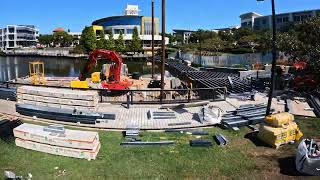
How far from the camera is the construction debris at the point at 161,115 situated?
1909 centimetres

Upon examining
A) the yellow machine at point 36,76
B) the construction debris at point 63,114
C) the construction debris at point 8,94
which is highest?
the yellow machine at point 36,76

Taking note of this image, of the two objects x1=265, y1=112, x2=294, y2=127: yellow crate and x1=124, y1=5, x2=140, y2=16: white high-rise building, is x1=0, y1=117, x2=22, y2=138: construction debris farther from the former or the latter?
x1=124, y1=5, x2=140, y2=16: white high-rise building

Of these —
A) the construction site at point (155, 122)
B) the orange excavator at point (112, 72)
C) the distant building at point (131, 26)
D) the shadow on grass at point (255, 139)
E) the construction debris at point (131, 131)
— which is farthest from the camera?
the distant building at point (131, 26)

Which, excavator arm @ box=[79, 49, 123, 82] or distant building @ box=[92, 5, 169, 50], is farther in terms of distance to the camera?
distant building @ box=[92, 5, 169, 50]

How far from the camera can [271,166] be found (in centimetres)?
1351

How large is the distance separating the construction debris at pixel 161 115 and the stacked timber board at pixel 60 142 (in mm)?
5385

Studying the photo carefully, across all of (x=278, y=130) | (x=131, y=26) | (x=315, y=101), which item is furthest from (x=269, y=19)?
(x=278, y=130)

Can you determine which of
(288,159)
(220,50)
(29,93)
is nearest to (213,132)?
(288,159)

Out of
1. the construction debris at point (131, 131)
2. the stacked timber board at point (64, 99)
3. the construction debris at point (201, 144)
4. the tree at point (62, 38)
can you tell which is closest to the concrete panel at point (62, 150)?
the construction debris at point (131, 131)

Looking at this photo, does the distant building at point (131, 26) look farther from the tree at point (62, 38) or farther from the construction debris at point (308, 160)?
the construction debris at point (308, 160)

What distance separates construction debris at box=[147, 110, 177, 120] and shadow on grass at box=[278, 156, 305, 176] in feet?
22.3

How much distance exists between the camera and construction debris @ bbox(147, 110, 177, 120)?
19094mm

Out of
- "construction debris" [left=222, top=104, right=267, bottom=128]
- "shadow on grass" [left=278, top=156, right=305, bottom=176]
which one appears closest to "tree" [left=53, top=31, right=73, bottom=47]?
"construction debris" [left=222, top=104, right=267, bottom=128]

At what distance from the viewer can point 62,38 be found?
16962 centimetres
